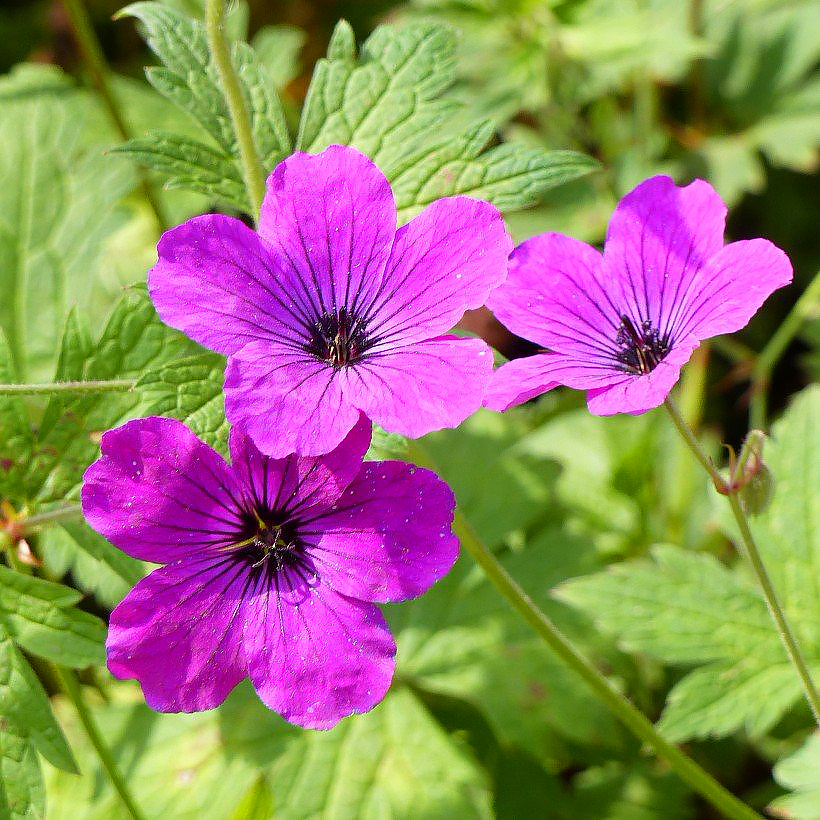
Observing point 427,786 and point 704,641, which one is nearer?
point 704,641

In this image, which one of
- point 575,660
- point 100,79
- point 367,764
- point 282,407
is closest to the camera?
point 282,407

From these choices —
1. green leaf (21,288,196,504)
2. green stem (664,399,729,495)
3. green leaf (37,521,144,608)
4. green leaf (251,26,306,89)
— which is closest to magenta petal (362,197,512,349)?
green stem (664,399,729,495)

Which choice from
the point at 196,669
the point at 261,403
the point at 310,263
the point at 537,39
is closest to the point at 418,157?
the point at 310,263

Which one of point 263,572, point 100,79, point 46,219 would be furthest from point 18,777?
point 100,79

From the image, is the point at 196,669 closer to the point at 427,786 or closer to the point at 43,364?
the point at 427,786

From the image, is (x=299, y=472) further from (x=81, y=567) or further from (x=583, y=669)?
(x=81, y=567)

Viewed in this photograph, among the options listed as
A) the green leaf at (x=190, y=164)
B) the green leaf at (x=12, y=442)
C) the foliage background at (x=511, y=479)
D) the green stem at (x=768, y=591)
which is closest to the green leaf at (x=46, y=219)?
the foliage background at (x=511, y=479)

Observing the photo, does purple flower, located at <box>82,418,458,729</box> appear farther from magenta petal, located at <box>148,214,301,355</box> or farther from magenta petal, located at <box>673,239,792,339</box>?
magenta petal, located at <box>673,239,792,339</box>
